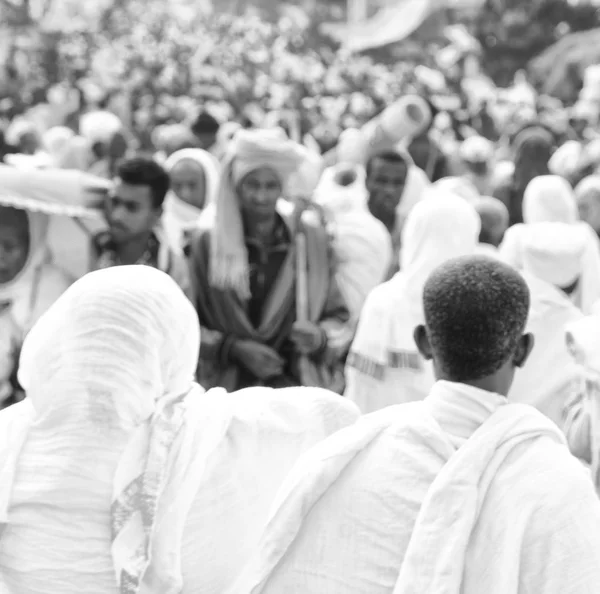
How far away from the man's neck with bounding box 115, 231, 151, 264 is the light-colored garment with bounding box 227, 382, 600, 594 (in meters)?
2.56

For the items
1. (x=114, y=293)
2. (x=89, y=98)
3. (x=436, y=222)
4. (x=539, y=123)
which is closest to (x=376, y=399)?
(x=436, y=222)

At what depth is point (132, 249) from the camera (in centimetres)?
475

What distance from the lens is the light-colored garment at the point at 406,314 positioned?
437cm

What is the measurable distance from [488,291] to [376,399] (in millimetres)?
2321

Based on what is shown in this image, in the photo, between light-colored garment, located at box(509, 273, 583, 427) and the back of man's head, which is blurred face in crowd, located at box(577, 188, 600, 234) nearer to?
light-colored garment, located at box(509, 273, 583, 427)

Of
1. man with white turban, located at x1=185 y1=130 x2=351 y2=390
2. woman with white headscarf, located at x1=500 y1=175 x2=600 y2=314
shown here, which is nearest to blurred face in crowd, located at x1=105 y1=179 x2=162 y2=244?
man with white turban, located at x1=185 y1=130 x2=351 y2=390

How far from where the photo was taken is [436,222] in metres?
4.40

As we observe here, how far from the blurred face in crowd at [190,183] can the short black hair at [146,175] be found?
201 centimetres

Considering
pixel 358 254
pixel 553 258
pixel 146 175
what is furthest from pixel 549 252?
pixel 146 175

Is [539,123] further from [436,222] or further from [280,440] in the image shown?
[280,440]

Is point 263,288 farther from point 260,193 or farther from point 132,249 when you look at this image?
point 132,249

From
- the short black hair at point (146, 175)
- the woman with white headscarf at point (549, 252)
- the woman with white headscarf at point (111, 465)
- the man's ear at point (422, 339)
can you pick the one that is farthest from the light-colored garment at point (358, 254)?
the man's ear at point (422, 339)

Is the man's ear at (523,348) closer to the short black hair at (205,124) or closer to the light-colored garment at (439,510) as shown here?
the light-colored garment at (439,510)

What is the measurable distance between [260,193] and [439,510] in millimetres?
2801
